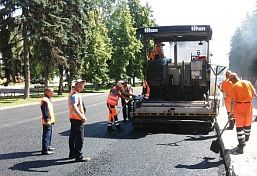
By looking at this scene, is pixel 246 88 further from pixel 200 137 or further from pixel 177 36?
pixel 177 36

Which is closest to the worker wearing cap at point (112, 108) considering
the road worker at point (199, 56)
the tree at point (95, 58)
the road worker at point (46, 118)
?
the road worker at point (199, 56)

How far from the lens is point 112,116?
48.2 feet

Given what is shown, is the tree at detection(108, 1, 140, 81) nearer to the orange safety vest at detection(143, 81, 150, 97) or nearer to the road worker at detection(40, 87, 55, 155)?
the orange safety vest at detection(143, 81, 150, 97)

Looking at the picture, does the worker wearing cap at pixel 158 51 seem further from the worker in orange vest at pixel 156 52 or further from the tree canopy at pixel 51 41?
the tree canopy at pixel 51 41

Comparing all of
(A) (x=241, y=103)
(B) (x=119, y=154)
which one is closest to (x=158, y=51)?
(A) (x=241, y=103)

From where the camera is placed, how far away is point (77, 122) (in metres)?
9.73

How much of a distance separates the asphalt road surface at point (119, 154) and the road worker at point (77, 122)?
240mm

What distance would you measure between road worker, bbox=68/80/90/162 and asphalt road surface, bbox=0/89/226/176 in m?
0.24

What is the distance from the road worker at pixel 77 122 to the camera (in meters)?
9.60

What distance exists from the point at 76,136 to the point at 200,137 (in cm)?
474

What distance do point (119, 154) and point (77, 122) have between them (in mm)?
1332

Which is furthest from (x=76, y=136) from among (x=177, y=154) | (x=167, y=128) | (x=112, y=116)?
(x=167, y=128)

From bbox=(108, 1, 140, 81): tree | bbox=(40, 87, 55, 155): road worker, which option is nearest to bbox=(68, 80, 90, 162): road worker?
bbox=(40, 87, 55, 155): road worker

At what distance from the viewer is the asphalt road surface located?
857 cm
